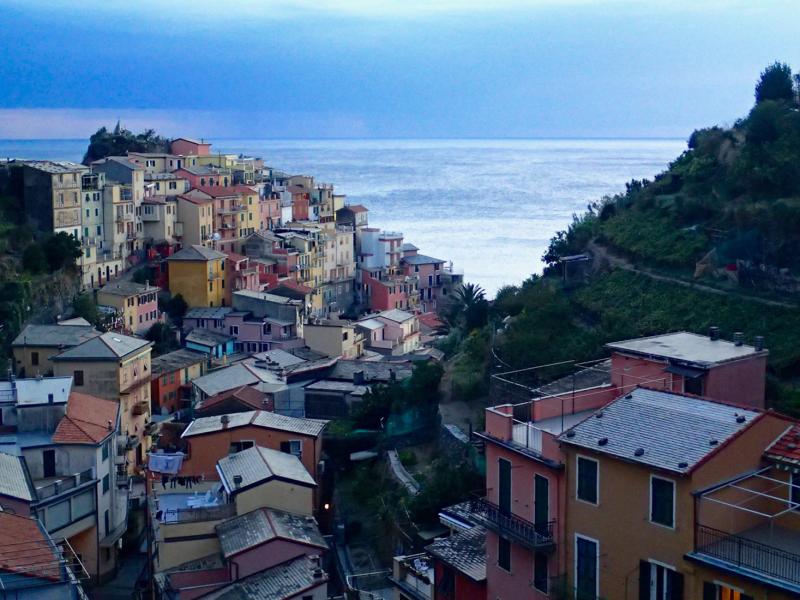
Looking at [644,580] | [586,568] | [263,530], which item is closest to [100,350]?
[263,530]

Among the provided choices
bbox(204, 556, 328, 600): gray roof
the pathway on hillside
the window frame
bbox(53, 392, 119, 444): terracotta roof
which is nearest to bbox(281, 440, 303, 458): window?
bbox(53, 392, 119, 444): terracotta roof

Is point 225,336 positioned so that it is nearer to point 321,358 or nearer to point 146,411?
point 321,358

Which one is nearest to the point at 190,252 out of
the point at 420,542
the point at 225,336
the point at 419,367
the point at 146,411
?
the point at 225,336

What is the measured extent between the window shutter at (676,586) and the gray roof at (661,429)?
821 mm

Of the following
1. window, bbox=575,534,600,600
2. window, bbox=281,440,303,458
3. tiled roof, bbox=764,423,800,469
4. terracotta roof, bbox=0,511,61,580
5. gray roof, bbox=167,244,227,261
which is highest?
gray roof, bbox=167,244,227,261

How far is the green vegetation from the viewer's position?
46.7 meters

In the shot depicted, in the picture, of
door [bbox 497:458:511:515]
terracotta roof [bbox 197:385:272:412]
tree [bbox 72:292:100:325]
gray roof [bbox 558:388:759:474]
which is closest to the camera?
gray roof [bbox 558:388:759:474]

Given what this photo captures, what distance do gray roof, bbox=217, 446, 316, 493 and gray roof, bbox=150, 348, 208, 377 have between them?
9.79 meters

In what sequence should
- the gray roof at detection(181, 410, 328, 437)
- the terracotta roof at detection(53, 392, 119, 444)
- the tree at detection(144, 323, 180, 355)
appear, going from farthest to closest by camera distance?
the tree at detection(144, 323, 180, 355) < the gray roof at detection(181, 410, 328, 437) < the terracotta roof at detection(53, 392, 119, 444)

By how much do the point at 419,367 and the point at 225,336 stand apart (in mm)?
13566

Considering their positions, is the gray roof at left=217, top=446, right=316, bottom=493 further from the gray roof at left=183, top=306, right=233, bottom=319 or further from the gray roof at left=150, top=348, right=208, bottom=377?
the gray roof at left=183, top=306, right=233, bottom=319

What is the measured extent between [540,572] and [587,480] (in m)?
1.17

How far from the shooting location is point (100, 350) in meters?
23.9

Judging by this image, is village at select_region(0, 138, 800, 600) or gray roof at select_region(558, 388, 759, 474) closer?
gray roof at select_region(558, 388, 759, 474)
